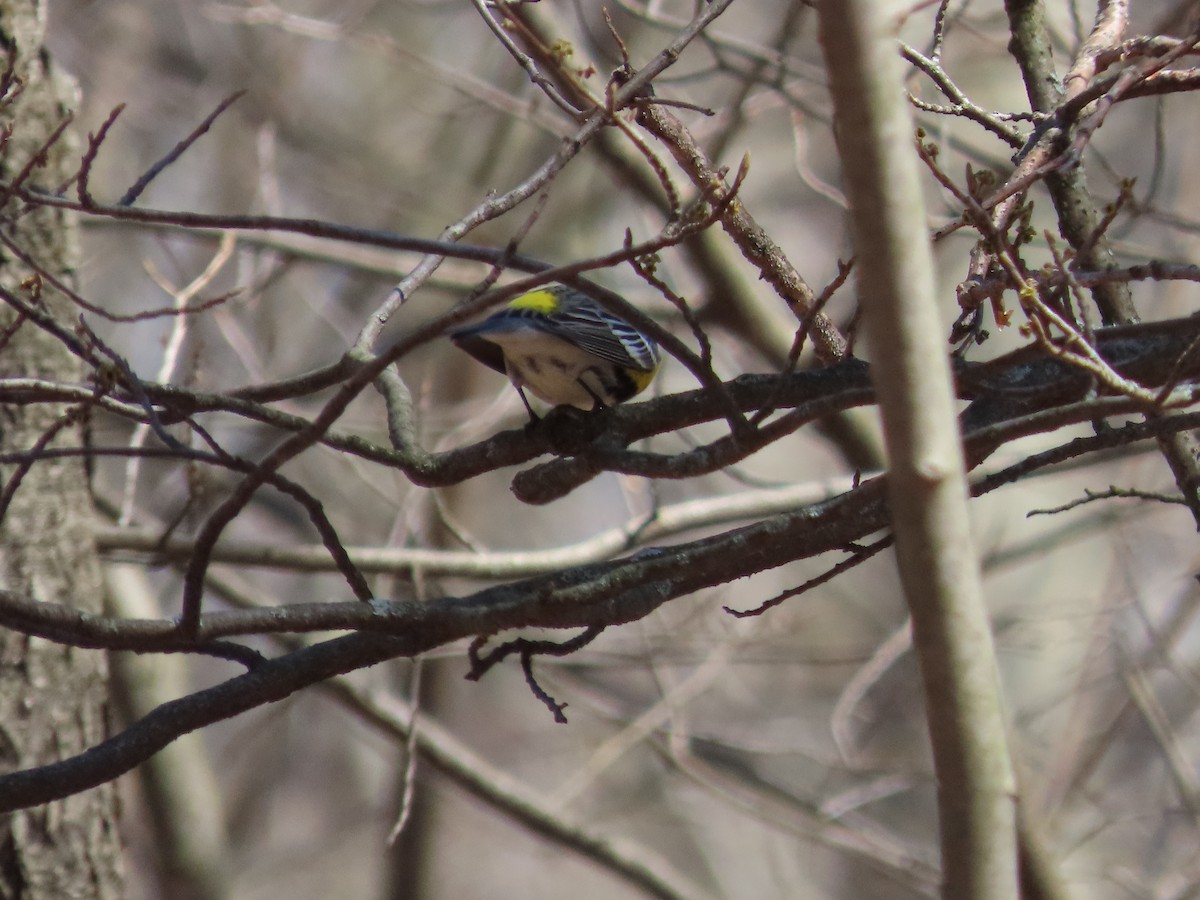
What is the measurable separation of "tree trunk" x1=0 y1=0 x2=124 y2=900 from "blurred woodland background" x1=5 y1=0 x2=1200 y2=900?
264mm

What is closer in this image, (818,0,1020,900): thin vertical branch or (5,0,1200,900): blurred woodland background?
(818,0,1020,900): thin vertical branch

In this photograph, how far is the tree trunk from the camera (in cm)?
333

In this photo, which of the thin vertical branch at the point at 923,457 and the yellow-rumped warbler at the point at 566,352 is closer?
the thin vertical branch at the point at 923,457

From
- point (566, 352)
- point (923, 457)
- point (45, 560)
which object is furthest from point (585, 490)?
point (923, 457)

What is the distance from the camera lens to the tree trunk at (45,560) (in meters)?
3.33

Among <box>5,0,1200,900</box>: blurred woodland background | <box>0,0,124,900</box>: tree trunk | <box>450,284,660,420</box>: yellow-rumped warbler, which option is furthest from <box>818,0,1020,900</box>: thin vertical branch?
<box>0,0,124,900</box>: tree trunk

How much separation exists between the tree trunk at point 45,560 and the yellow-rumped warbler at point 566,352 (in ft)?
4.23

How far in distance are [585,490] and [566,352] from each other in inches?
346

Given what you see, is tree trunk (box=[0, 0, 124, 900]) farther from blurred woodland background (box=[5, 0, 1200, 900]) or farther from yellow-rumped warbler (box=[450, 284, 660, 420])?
yellow-rumped warbler (box=[450, 284, 660, 420])

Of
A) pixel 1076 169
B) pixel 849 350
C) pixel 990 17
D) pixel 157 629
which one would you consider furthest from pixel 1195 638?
pixel 157 629

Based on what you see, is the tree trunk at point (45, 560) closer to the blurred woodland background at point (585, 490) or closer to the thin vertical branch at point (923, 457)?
the blurred woodland background at point (585, 490)

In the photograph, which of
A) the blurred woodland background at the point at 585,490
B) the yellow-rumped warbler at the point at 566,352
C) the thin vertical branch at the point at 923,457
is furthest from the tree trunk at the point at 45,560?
the thin vertical branch at the point at 923,457

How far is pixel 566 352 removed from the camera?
10.1 feet

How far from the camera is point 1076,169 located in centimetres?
287
